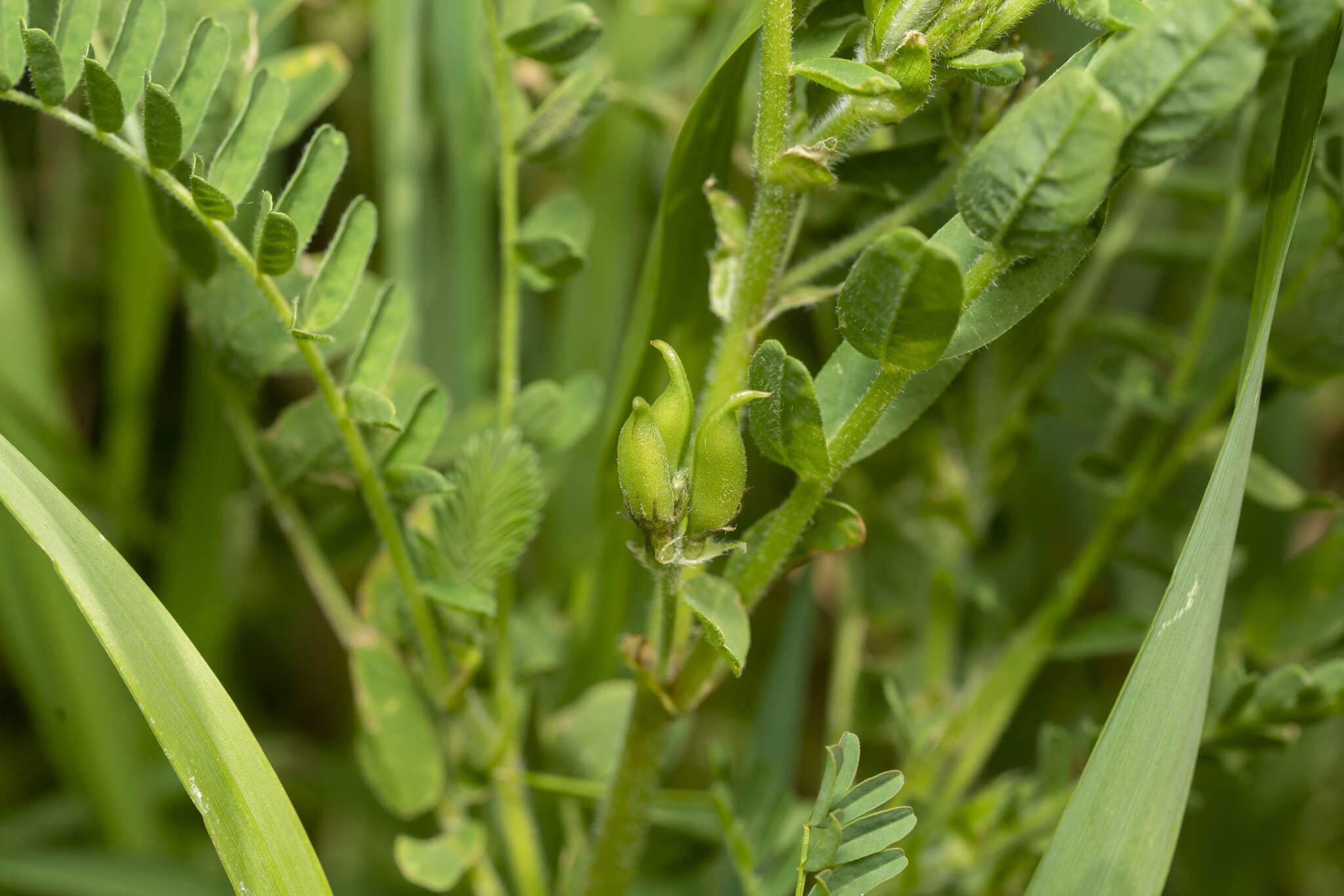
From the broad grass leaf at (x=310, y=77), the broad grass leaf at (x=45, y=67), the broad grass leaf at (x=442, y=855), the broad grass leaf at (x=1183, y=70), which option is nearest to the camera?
the broad grass leaf at (x=1183, y=70)

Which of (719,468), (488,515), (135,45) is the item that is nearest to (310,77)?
(135,45)

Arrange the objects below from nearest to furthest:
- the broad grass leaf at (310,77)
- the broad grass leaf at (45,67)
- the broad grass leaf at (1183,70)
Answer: the broad grass leaf at (1183,70) < the broad grass leaf at (45,67) < the broad grass leaf at (310,77)

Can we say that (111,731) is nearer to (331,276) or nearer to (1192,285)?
(331,276)

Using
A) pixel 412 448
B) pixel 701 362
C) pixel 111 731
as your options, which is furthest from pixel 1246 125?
pixel 111 731

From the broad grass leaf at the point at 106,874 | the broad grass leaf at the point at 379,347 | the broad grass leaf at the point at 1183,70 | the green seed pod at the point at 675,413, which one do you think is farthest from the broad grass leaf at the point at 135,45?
the broad grass leaf at the point at 106,874

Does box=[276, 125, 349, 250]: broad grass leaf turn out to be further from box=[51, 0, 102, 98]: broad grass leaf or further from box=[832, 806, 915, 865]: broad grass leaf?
box=[832, 806, 915, 865]: broad grass leaf

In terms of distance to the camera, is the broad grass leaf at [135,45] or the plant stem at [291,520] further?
the plant stem at [291,520]

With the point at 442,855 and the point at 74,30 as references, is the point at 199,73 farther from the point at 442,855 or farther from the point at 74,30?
the point at 442,855

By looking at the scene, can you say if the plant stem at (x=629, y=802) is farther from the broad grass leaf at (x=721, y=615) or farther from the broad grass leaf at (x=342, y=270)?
the broad grass leaf at (x=342, y=270)
